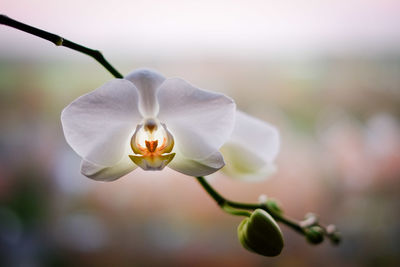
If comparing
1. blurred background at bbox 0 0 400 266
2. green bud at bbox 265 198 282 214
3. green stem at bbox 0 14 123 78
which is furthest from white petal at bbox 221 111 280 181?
blurred background at bbox 0 0 400 266

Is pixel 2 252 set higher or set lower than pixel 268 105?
lower

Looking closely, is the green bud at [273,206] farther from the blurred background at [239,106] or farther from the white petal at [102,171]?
the blurred background at [239,106]

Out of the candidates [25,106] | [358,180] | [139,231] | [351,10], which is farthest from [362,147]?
[25,106]

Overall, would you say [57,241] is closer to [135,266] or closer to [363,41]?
[135,266]

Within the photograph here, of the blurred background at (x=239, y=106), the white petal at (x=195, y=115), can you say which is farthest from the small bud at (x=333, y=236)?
the blurred background at (x=239, y=106)

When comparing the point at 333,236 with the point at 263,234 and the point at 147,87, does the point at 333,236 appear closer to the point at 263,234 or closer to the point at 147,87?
the point at 263,234

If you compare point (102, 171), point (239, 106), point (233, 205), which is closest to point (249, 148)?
point (233, 205)

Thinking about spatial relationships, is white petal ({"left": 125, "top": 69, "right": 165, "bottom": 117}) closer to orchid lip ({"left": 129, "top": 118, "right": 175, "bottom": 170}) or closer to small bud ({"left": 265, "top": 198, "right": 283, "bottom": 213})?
orchid lip ({"left": 129, "top": 118, "right": 175, "bottom": 170})
